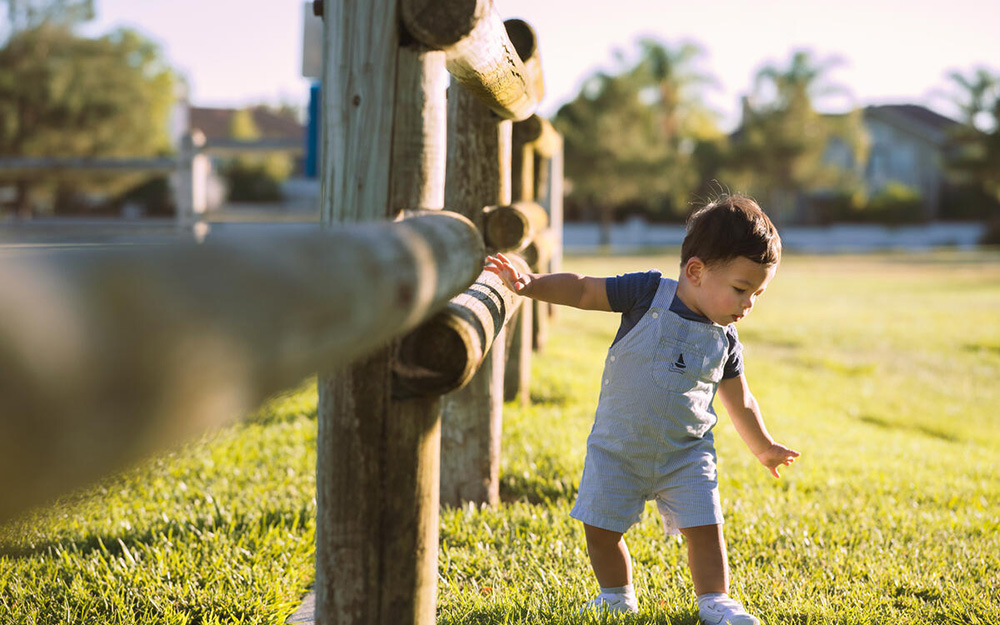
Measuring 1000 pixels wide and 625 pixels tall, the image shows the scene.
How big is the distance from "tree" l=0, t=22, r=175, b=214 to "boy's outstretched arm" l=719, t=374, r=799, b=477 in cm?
3286

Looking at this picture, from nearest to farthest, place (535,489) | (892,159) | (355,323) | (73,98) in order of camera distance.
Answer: (355,323)
(535,489)
(73,98)
(892,159)

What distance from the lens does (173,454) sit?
101 centimetres

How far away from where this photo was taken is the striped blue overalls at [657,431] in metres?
2.56

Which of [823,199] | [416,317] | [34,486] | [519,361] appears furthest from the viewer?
[823,199]

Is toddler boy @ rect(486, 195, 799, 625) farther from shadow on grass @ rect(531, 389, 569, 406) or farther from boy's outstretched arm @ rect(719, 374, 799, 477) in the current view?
shadow on grass @ rect(531, 389, 569, 406)

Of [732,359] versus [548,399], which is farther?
[548,399]

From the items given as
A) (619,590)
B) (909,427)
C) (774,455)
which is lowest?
(909,427)

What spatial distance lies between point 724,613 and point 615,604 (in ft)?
1.05

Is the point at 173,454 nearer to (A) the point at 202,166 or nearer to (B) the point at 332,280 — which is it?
(B) the point at 332,280

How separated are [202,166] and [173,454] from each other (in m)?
10.8

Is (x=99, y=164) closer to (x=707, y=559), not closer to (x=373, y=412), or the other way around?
(x=707, y=559)

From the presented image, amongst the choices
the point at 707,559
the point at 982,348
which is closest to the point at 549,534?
the point at 707,559

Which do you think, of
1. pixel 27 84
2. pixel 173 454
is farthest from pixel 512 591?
pixel 27 84

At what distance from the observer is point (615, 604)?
2.58 m
